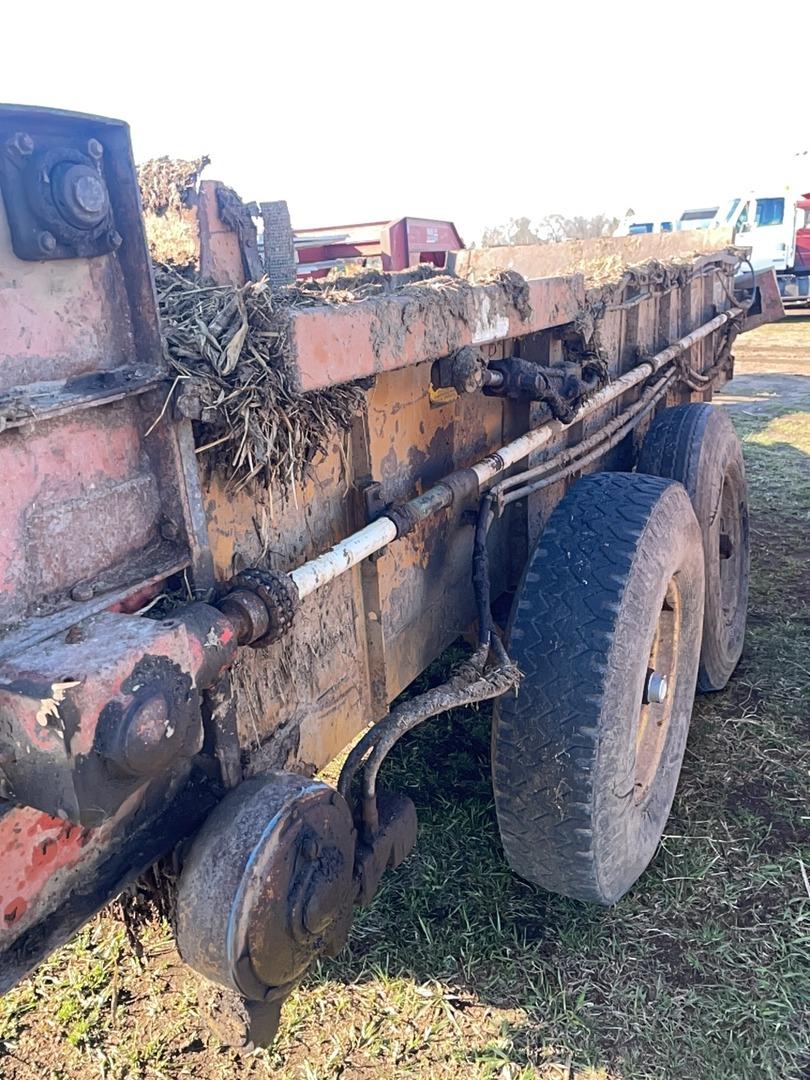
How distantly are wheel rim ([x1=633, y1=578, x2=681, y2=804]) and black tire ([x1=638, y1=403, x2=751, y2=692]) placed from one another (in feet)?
2.00

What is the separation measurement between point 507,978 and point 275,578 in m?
1.63

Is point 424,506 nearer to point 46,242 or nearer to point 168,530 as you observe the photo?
point 168,530

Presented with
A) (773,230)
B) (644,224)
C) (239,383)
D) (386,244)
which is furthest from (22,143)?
(773,230)

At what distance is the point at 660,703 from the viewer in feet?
10.1

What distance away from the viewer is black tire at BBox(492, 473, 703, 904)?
2.38 metres

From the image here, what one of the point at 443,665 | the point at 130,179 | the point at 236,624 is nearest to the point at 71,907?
the point at 236,624

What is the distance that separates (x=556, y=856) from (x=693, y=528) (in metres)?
1.17

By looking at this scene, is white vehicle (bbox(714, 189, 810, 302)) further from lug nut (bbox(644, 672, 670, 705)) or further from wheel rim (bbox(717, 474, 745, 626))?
lug nut (bbox(644, 672, 670, 705))

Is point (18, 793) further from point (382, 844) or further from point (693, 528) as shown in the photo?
point (693, 528)

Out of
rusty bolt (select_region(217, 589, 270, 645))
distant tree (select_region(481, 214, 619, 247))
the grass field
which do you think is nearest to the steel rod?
rusty bolt (select_region(217, 589, 270, 645))

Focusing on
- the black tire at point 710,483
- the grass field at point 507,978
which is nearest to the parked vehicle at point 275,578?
the grass field at point 507,978

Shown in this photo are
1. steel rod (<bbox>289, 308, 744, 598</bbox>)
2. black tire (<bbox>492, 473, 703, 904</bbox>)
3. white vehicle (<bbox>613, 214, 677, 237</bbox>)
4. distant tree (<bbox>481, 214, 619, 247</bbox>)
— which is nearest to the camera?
steel rod (<bbox>289, 308, 744, 598</bbox>)

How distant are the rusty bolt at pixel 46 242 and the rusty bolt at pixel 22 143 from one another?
0.11m

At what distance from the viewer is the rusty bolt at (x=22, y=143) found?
1.29 metres
